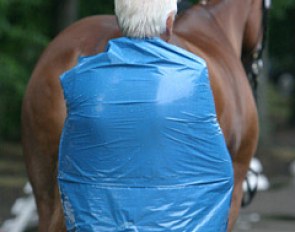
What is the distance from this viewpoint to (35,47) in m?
11.7

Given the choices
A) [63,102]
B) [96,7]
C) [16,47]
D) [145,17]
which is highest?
[145,17]

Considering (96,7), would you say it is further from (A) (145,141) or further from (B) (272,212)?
(A) (145,141)

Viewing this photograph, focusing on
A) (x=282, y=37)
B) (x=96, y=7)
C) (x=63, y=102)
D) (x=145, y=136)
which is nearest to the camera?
(x=145, y=136)

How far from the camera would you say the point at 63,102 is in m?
5.01

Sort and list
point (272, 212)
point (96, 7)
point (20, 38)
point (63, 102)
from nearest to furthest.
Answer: point (63, 102) → point (272, 212) → point (20, 38) → point (96, 7)

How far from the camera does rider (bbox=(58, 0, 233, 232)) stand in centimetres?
385

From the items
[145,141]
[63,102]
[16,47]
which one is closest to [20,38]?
[16,47]

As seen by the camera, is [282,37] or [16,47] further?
[282,37]

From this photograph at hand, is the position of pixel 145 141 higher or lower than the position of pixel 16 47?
higher

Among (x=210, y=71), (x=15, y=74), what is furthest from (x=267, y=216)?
(x=210, y=71)

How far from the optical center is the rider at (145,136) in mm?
3854

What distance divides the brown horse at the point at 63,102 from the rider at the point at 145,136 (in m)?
0.98

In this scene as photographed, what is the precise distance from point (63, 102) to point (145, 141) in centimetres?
122

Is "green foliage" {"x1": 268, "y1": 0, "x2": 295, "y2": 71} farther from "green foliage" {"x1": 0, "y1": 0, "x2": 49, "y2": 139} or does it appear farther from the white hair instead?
the white hair
